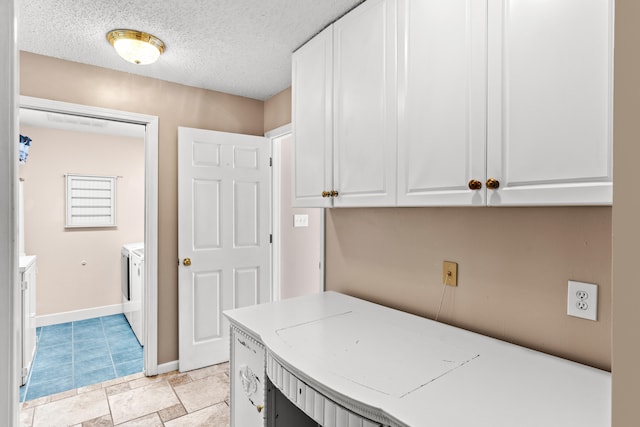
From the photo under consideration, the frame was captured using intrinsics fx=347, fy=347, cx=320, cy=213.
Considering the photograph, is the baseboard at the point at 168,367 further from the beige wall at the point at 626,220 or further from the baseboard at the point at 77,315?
the beige wall at the point at 626,220

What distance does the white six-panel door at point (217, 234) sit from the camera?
2.72 meters

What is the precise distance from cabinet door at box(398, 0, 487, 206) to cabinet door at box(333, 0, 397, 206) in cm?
6

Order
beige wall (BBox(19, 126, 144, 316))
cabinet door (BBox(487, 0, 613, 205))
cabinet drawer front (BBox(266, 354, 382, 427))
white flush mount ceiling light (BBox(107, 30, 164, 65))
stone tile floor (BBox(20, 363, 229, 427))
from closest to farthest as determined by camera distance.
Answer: cabinet door (BBox(487, 0, 613, 205)) < cabinet drawer front (BBox(266, 354, 382, 427)) < white flush mount ceiling light (BBox(107, 30, 164, 65)) < stone tile floor (BBox(20, 363, 229, 427)) < beige wall (BBox(19, 126, 144, 316))

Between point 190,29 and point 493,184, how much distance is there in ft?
5.74

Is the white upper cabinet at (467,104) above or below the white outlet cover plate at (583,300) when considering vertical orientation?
above

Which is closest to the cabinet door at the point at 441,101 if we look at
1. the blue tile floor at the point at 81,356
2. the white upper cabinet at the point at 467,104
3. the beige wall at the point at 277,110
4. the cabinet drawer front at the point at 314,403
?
the white upper cabinet at the point at 467,104

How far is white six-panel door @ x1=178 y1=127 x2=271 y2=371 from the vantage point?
2721 mm

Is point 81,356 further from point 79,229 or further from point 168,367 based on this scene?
point 79,229

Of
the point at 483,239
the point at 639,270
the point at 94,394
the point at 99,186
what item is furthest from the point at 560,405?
the point at 99,186

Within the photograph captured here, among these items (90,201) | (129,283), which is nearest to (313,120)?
(129,283)

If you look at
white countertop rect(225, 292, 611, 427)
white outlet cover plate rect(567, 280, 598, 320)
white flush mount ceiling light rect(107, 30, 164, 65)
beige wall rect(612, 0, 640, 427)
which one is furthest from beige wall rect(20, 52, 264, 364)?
beige wall rect(612, 0, 640, 427)

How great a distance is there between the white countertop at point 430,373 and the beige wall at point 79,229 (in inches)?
140

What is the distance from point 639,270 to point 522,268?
41.7 inches

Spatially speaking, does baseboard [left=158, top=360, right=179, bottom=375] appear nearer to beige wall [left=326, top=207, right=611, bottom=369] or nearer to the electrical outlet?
beige wall [left=326, top=207, right=611, bottom=369]
